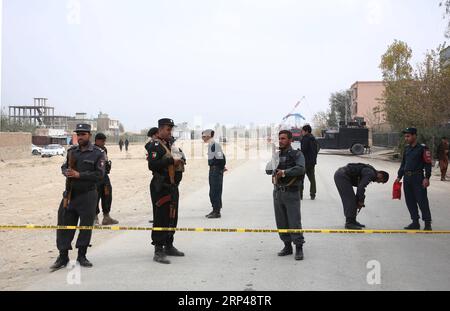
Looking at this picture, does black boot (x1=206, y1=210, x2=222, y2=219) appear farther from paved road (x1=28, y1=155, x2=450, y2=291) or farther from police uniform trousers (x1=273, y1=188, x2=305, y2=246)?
police uniform trousers (x1=273, y1=188, x2=305, y2=246)

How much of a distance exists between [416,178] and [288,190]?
3154mm

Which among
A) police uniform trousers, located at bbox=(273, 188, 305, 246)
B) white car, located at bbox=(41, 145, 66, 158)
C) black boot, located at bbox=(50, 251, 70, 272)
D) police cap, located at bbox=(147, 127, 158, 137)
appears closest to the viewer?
black boot, located at bbox=(50, 251, 70, 272)

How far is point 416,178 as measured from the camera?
8711 millimetres

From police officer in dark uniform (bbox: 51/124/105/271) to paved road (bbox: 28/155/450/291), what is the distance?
34 cm

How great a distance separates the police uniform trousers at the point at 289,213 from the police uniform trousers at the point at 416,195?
299cm

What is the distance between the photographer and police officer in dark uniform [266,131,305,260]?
6719 millimetres

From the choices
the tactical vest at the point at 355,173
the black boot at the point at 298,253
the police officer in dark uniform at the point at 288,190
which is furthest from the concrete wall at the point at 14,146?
the black boot at the point at 298,253

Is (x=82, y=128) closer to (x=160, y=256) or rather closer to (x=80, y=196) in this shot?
(x=80, y=196)

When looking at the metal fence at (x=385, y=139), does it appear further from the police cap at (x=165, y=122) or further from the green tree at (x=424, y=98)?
the police cap at (x=165, y=122)

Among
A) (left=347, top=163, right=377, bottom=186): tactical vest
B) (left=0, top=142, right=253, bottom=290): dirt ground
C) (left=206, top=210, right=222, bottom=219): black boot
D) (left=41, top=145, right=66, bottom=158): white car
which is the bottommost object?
(left=0, top=142, right=253, bottom=290): dirt ground

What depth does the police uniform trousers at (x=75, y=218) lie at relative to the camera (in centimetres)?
640

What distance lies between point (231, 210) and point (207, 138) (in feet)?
6.46

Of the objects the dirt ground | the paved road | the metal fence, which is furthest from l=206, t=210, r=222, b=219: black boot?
the metal fence
